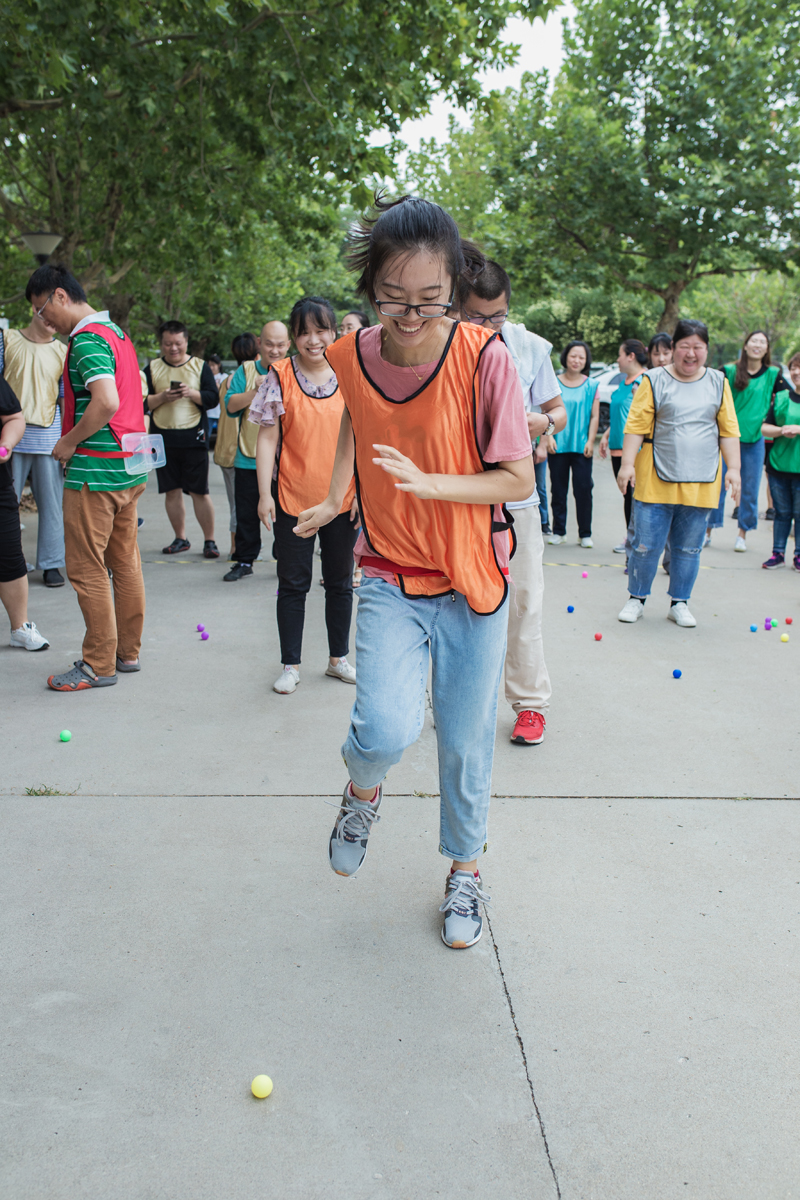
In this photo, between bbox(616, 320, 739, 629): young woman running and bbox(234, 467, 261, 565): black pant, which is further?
bbox(234, 467, 261, 565): black pant

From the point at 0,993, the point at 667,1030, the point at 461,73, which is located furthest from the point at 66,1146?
the point at 461,73

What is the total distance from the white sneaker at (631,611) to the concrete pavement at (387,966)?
1839 millimetres

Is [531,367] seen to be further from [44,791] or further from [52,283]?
[44,791]

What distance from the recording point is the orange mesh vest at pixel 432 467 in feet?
7.88

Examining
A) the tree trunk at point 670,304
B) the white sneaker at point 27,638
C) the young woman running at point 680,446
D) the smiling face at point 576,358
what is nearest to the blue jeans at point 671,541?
the young woman running at point 680,446

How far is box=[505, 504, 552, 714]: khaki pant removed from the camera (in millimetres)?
4105

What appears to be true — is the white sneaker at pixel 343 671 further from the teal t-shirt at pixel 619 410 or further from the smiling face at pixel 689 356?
the teal t-shirt at pixel 619 410

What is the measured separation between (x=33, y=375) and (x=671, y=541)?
4.74 m

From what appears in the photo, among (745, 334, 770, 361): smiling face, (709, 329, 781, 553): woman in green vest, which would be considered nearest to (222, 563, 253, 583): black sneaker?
(709, 329, 781, 553): woman in green vest

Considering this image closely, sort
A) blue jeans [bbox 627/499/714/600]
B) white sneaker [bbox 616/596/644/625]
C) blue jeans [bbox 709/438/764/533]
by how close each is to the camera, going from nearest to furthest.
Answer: blue jeans [bbox 627/499/714/600]
white sneaker [bbox 616/596/644/625]
blue jeans [bbox 709/438/764/533]

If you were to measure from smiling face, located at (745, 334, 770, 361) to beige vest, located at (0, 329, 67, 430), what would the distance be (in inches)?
235

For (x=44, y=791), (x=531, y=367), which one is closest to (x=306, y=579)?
(x=531, y=367)

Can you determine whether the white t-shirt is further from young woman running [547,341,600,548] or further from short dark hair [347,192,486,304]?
young woman running [547,341,600,548]

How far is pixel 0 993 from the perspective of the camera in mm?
2496
